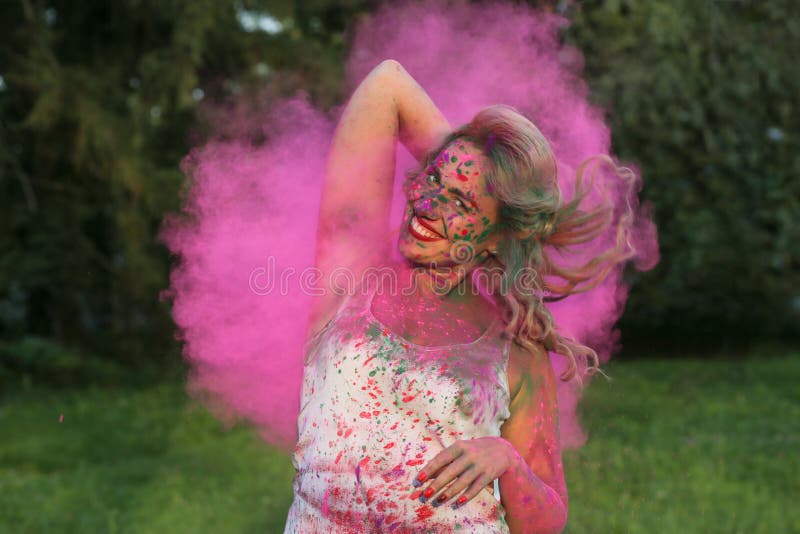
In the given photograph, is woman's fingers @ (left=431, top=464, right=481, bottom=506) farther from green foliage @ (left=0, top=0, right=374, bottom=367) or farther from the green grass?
green foliage @ (left=0, top=0, right=374, bottom=367)

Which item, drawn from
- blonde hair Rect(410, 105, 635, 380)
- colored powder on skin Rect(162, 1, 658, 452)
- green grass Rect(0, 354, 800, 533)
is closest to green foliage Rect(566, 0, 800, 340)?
green grass Rect(0, 354, 800, 533)

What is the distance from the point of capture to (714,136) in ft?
32.0

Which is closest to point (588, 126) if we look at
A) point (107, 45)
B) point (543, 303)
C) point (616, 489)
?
point (543, 303)

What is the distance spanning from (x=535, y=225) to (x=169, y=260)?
4.86 metres

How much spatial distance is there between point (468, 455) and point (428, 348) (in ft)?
0.88

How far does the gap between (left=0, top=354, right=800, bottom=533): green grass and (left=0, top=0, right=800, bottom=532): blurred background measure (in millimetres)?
24

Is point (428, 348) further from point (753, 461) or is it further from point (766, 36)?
point (766, 36)

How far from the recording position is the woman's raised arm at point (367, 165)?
2213 millimetres

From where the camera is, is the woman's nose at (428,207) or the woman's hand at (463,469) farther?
the woman's nose at (428,207)

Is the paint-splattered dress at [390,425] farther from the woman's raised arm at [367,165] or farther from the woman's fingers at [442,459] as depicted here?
the woman's raised arm at [367,165]

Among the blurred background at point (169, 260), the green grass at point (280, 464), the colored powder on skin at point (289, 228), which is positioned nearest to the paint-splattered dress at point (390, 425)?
the colored powder on skin at point (289, 228)

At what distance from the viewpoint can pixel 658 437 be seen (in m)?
5.98

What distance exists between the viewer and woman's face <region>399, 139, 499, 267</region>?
1.98m

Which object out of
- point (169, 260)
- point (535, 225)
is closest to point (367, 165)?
point (535, 225)
